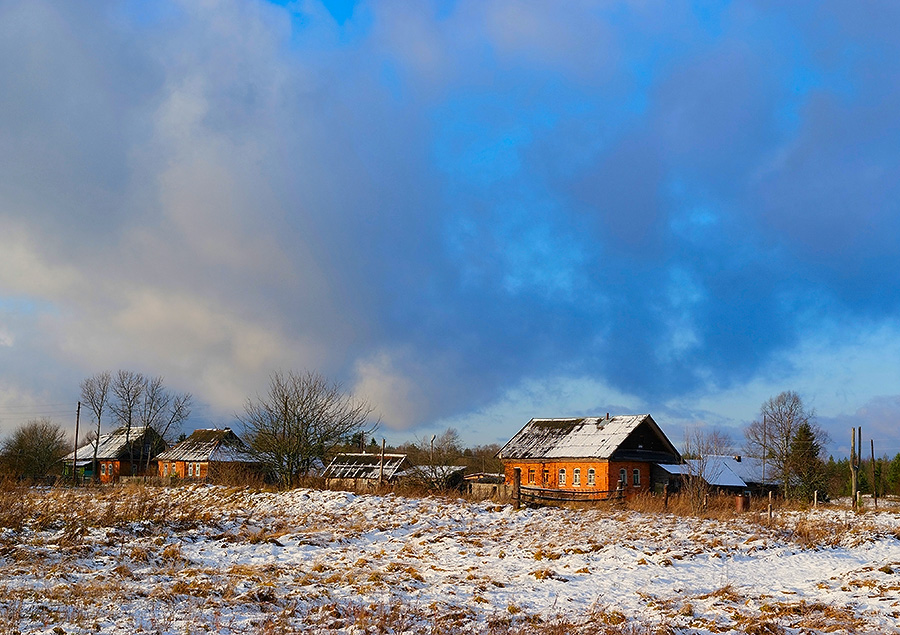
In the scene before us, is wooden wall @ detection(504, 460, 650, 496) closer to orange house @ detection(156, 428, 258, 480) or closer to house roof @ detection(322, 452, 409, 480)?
house roof @ detection(322, 452, 409, 480)

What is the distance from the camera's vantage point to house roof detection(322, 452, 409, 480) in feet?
A: 176

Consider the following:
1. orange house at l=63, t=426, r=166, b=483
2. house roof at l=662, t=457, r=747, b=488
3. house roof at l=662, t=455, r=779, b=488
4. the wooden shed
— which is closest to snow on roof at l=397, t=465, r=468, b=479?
the wooden shed

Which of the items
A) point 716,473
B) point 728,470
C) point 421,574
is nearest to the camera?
point 421,574

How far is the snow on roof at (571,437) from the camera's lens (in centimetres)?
4388

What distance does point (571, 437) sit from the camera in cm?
4678

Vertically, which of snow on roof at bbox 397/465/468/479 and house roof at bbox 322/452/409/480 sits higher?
snow on roof at bbox 397/465/468/479

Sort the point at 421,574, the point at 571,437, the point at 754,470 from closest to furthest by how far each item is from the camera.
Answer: the point at 421,574 < the point at 571,437 < the point at 754,470

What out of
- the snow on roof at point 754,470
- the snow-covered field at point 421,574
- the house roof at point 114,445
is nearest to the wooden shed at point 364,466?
the house roof at point 114,445

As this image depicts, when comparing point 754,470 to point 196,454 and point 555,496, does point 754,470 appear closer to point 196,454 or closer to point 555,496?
point 555,496

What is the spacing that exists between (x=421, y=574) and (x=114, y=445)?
73369mm

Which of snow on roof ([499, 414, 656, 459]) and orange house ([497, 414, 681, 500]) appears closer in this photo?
orange house ([497, 414, 681, 500])

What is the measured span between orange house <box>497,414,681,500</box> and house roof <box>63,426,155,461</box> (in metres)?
42.3

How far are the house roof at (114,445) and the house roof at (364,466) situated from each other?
24.9 m

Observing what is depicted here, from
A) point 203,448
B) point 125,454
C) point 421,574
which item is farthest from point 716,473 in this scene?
point 125,454
